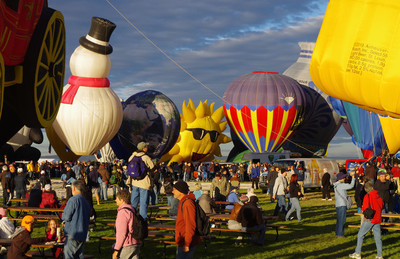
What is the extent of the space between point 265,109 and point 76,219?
42.1 meters

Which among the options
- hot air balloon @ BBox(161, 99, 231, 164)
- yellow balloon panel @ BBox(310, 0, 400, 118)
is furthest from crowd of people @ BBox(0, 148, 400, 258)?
hot air balloon @ BBox(161, 99, 231, 164)

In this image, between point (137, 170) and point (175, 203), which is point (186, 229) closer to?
point (137, 170)

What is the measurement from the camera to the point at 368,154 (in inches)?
1799

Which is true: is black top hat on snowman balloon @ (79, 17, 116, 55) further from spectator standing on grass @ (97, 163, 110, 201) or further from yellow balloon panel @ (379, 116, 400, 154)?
yellow balloon panel @ (379, 116, 400, 154)

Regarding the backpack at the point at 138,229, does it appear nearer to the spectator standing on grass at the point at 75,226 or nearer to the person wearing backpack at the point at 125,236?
the person wearing backpack at the point at 125,236

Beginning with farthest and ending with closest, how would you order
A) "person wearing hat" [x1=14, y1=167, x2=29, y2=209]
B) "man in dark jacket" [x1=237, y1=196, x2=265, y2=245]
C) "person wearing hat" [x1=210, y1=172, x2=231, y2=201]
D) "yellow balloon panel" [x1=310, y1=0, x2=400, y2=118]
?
"person wearing hat" [x1=14, y1=167, x2=29, y2=209] < "person wearing hat" [x1=210, y1=172, x2=231, y2=201] < "man in dark jacket" [x1=237, y1=196, x2=265, y2=245] < "yellow balloon panel" [x1=310, y1=0, x2=400, y2=118]

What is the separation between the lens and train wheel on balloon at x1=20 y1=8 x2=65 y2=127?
9.14 m

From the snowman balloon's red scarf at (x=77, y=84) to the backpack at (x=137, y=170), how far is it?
2150 cm

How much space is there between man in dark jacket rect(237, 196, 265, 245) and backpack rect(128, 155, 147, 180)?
2197 mm

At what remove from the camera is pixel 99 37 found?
3266 cm

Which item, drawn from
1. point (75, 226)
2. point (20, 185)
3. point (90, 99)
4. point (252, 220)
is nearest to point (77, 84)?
point (90, 99)

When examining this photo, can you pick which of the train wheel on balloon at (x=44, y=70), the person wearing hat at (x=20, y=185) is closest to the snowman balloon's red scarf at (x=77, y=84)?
the person wearing hat at (x=20, y=185)

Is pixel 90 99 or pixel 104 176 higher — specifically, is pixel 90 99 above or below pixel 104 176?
→ above

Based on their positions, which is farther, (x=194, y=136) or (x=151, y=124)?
(x=194, y=136)
